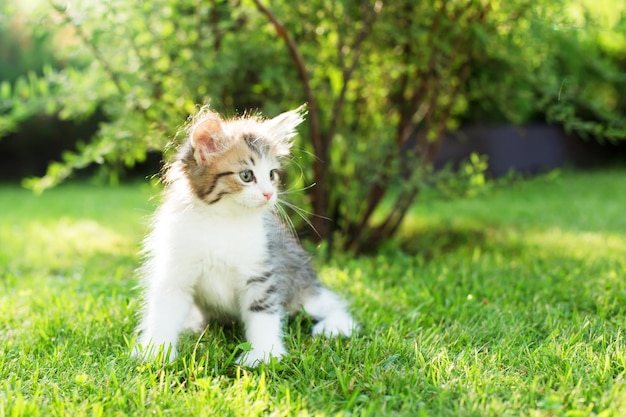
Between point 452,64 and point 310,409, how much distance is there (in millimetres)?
3277

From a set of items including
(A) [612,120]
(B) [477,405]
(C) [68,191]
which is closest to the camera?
(B) [477,405]

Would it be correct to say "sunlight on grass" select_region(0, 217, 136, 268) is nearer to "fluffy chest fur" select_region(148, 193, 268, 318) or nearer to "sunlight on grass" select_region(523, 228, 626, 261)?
"fluffy chest fur" select_region(148, 193, 268, 318)

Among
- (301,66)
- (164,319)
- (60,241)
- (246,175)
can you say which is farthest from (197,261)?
(60,241)

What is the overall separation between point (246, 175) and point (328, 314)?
861mm

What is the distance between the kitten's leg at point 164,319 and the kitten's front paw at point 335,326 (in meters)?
0.59

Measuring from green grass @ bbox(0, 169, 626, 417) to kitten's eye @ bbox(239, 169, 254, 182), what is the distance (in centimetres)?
68

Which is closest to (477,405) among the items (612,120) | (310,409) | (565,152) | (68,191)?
(310,409)

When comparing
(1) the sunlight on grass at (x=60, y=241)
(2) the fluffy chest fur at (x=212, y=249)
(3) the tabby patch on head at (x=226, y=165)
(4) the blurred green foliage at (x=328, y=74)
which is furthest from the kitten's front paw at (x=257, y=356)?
(1) the sunlight on grass at (x=60, y=241)

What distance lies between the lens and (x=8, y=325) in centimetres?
304

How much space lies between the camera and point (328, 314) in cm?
296

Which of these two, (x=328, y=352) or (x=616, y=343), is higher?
(x=616, y=343)

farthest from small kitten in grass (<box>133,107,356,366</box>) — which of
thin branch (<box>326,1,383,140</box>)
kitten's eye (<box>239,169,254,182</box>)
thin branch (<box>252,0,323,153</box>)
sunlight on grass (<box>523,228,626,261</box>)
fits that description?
sunlight on grass (<box>523,228,626,261</box>)

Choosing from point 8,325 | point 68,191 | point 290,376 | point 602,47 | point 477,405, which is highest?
point 602,47

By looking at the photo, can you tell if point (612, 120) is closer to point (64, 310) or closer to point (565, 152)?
point (64, 310)
